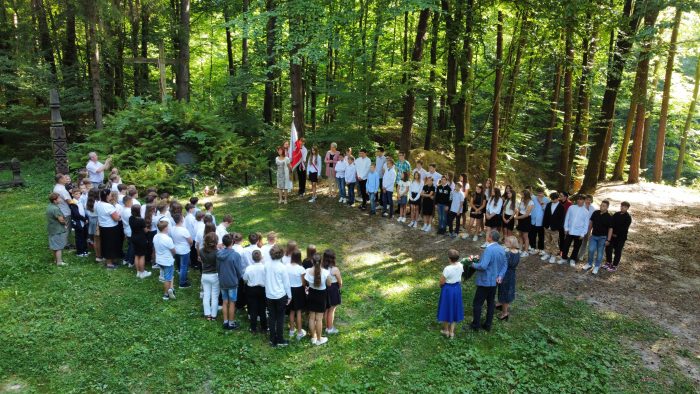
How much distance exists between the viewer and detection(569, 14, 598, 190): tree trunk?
1362 centimetres

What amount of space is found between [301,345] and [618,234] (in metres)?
7.15

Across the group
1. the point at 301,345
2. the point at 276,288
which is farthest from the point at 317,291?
the point at 301,345

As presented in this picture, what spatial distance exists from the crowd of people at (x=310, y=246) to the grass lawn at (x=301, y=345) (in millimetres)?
373

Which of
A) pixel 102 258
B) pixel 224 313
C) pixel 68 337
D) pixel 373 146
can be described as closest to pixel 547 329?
pixel 224 313

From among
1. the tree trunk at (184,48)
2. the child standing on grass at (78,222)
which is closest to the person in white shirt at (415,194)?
the child standing on grass at (78,222)

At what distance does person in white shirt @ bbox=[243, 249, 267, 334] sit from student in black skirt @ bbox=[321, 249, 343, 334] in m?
0.98

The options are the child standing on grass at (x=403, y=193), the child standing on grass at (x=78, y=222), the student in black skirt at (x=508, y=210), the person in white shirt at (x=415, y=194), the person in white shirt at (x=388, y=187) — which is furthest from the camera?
the person in white shirt at (x=388, y=187)

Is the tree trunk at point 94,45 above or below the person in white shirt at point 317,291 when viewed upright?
above

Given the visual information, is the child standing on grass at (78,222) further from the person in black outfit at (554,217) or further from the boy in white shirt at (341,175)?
the person in black outfit at (554,217)

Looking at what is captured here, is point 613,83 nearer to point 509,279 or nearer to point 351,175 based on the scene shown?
point 351,175

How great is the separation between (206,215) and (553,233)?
9.55m

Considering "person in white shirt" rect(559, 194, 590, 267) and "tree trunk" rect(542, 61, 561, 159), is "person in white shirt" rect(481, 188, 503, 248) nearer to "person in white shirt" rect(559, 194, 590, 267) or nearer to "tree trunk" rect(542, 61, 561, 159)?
"person in white shirt" rect(559, 194, 590, 267)

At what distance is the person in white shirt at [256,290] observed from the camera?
6930 mm

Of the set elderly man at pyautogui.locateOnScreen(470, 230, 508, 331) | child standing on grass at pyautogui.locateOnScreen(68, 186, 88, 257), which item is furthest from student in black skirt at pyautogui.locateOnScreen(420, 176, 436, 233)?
child standing on grass at pyautogui.locateOnScreen(68, 186, 88, 257)
